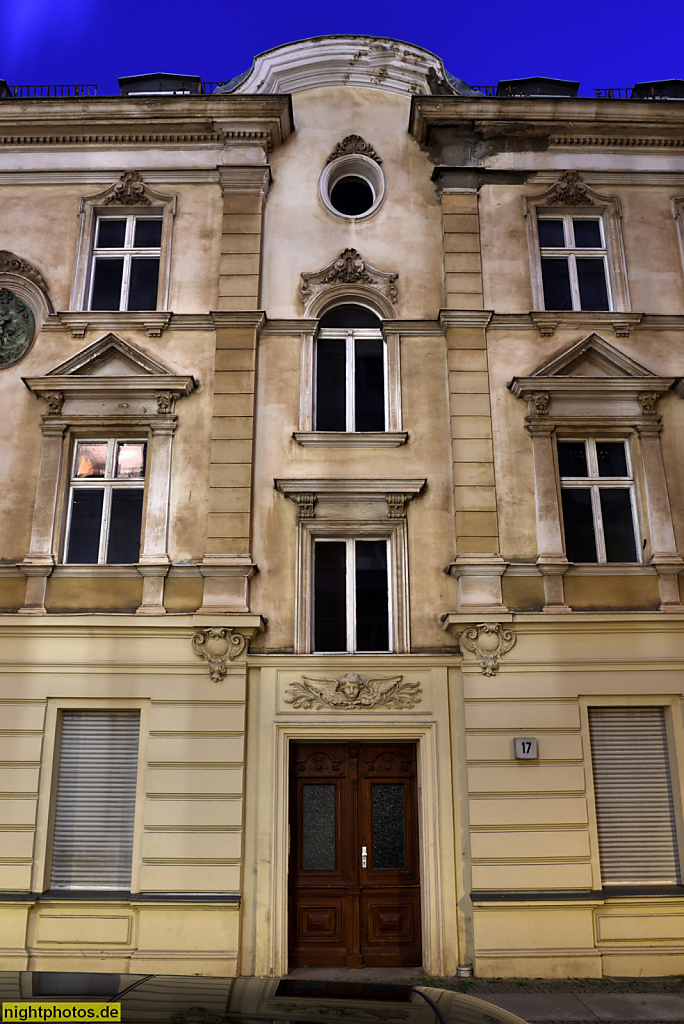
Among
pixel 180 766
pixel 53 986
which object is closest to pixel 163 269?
pixel 180 766

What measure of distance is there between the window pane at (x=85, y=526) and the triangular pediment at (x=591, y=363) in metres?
6.67

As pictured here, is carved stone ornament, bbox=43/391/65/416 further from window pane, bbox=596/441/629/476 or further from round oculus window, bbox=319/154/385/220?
window pane, bbox=596/441/629/476

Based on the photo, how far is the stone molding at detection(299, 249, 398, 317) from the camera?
1273 cm

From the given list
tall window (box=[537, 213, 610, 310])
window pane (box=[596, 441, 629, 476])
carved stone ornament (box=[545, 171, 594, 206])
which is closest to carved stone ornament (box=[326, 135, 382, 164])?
carved stone ornament (box=[545, 171, 594, 206])

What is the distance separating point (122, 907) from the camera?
10180 millimetres

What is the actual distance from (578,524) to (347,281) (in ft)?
16.8

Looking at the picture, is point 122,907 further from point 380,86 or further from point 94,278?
point 380,86

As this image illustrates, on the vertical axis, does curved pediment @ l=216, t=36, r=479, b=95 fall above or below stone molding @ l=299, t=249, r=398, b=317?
above

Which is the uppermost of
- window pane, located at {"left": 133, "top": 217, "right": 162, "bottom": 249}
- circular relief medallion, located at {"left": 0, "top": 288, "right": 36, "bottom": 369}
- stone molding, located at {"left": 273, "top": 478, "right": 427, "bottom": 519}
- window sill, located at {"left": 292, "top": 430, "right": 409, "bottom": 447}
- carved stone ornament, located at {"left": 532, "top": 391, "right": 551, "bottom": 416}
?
window pane, located at {"left": 133, "top": 217, "right": 162, "bottom": 249}

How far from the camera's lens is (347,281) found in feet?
41.9

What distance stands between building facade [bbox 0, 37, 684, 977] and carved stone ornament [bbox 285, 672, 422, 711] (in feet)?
0.12

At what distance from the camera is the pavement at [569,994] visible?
8.73 meters

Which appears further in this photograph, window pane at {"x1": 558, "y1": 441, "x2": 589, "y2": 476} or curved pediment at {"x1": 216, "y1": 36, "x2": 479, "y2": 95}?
curved pediment at {"x1": 216, "y1": 36, "x2": 479, "y2": 95}

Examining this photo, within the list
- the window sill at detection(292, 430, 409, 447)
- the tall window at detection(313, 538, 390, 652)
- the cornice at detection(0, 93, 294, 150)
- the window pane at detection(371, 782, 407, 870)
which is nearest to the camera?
the window pane at detection(371, 782, 407, 870)
